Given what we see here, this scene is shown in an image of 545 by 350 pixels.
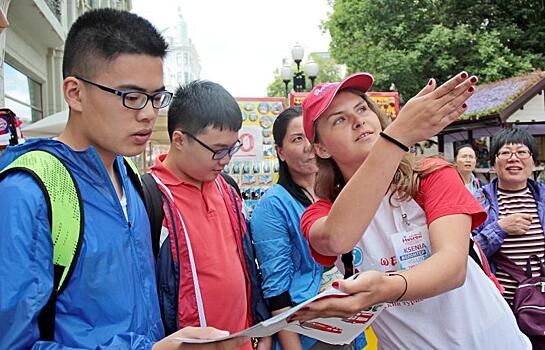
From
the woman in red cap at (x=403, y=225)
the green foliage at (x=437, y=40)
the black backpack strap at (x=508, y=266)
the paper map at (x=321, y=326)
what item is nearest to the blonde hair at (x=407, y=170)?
the woman in red cap at (x=403, y=225)

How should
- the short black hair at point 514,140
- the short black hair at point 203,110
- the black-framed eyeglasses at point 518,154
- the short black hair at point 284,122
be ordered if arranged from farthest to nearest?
the short black hair at point 514,140, the black-framed eyeglasses at point 518,154, the short black hair at point 284,122, the short black hair at point 203,110

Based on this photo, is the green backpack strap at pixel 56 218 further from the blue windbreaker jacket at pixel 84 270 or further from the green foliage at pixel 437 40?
the green foliage at pixel 437 40

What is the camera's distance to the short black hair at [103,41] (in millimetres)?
1604

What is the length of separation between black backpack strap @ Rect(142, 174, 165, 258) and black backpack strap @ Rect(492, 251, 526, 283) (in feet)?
8.01

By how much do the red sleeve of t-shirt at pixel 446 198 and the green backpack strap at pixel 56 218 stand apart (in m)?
1.08

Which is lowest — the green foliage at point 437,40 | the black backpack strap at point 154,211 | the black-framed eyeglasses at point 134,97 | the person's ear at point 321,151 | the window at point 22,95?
the black backpack strap at point 154,211

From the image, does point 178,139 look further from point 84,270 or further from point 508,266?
point 508,266

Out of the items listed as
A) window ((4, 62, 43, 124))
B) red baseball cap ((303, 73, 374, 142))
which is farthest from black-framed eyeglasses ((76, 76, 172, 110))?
window ((4, 62, 43, 124))

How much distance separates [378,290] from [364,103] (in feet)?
2.31

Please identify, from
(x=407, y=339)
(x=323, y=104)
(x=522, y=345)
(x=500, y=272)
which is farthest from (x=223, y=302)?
(x=500, y=272)

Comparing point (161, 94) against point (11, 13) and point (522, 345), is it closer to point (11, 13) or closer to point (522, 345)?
point (522, 345)

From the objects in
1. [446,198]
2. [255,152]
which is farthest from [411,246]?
[255,152]

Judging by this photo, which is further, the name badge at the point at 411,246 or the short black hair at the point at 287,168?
the short black hair at the point at 287,168

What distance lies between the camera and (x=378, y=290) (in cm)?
143
